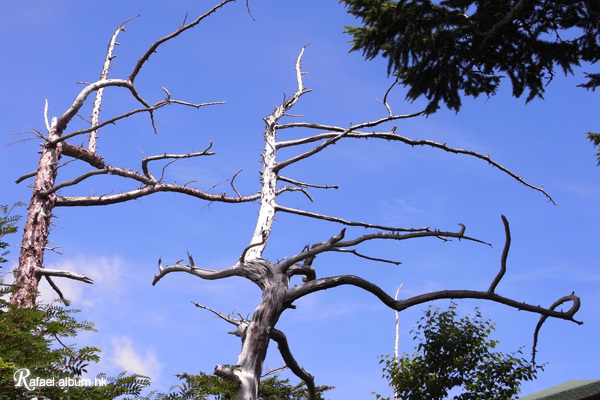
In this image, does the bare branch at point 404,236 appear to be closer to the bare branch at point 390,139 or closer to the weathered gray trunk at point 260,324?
the weathered gray trunk at point 260,324

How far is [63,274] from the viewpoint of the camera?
10.4m

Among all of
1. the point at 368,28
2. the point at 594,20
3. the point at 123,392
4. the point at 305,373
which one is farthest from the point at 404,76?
the point at 123,392

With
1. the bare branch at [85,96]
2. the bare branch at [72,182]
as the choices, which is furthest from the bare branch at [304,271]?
the bare branch at [85,96]

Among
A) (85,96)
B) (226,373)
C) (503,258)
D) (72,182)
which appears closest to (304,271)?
(226,373)

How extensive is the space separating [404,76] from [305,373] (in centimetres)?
587

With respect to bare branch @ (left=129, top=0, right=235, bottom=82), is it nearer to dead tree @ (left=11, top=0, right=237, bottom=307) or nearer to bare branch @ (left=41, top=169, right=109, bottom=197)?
dead tree @ (left=11, top=0, right=237, bottom=307)

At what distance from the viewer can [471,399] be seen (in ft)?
39.4

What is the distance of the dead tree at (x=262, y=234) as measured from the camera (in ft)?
27.2

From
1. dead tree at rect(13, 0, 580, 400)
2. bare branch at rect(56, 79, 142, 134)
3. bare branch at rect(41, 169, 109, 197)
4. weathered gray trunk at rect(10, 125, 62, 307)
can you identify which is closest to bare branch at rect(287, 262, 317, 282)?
dead tree at rect(13, 0, 580, 400)

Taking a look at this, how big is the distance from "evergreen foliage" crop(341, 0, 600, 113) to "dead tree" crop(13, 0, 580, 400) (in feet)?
3.07

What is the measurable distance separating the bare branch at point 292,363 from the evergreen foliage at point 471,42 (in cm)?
524

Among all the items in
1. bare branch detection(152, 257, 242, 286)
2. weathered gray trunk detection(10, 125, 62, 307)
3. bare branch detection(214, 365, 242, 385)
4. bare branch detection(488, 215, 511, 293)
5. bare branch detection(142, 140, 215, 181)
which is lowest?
bare branch detection(214, 365, 242, 385)

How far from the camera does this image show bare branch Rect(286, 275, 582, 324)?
8195mm

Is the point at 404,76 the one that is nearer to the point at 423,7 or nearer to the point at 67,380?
the point at 423,7
